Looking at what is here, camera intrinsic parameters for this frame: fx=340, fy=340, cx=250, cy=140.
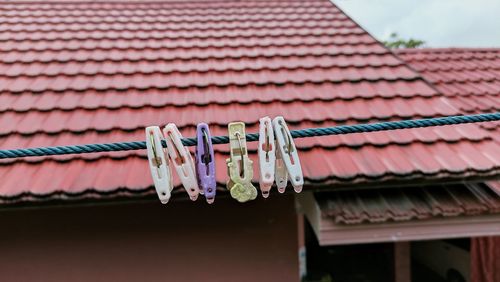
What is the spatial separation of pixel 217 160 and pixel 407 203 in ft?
3.50

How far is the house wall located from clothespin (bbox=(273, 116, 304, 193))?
3.10 feet

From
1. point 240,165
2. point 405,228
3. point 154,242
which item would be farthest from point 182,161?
point 405,228

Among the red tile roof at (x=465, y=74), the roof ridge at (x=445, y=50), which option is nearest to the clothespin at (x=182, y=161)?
the red tile roof at (x=465, y=74)

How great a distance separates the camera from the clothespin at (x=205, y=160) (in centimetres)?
114

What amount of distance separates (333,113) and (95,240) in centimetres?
170

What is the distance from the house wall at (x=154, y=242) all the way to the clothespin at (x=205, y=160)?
91 centimetres

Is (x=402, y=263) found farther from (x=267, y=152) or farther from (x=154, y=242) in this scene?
(x=267, y=152)

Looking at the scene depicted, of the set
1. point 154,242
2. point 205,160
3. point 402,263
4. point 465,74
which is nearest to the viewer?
point 205,160

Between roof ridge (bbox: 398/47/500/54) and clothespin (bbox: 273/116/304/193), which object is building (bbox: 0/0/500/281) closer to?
clothespin (bbox: 273/116/304/193)

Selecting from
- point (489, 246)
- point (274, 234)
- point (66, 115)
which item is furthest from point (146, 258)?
point (489, 246)

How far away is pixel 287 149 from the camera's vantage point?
1.22 meters

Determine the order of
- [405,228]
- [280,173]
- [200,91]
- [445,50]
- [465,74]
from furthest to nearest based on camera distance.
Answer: [445,50]
[465,74]
[200,91]
[405,228]
[280,173]

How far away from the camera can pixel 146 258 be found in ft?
6.75

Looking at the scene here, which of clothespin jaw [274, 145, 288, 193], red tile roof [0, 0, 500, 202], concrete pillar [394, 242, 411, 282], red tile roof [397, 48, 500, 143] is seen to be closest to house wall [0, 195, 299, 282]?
red tile roof [0, 0, 500, 202]
